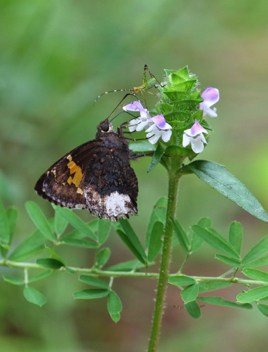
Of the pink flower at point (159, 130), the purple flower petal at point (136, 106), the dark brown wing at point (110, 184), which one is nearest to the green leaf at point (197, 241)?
the dark brown wing at point (110, 184)

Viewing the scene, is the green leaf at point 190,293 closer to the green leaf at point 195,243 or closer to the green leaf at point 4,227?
the green leaf at point 195,243

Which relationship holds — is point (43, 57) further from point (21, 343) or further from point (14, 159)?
point (21, 343)

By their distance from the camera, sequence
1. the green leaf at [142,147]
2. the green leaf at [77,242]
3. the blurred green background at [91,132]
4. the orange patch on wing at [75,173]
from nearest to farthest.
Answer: the green leaf at [142,147] → the green leaf at [77,242] → the orange patch on wing at [75,173] → the blurred green background at [91,132]

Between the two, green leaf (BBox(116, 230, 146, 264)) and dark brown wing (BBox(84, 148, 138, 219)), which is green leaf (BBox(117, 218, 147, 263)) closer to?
green leaf (BBox(116, 230, 146, 264))

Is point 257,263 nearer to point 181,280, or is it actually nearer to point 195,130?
point 181,280

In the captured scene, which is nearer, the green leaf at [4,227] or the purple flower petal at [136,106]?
the purple flower petal at [136,106]

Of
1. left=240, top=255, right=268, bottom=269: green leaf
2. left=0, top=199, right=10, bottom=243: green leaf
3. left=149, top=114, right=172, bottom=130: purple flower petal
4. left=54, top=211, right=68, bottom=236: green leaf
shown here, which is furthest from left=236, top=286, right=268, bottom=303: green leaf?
left=0, top=199, right=10, bottom=243: green leaf
